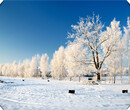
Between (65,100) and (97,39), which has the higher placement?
(97,39)

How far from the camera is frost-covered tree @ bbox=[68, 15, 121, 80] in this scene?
8.16 metres

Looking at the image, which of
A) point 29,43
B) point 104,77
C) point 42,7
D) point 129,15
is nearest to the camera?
point 42,7

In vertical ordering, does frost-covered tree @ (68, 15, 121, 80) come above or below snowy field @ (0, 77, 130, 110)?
above

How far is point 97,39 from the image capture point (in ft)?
28.0

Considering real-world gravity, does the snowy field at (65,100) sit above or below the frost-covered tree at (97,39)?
below

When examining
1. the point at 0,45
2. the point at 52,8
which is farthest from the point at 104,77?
the point at 0,45

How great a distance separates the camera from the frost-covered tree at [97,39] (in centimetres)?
816

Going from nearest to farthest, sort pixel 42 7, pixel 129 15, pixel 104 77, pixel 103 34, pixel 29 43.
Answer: pixel 42 7 < pixel 129 15 < pixel 29 43 < pixel 103 34 < pixel 104 77

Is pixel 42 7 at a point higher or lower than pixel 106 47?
higher

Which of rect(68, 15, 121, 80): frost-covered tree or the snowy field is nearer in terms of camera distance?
the snowy field

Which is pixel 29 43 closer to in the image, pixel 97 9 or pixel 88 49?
pixel 97 9

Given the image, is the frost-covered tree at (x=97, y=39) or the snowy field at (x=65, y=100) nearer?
the snowy field at (x=65, y=100)

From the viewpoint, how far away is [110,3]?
418 cm

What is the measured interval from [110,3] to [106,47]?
4.86m
